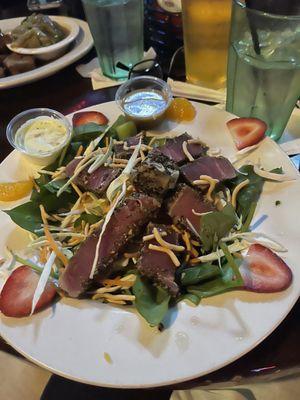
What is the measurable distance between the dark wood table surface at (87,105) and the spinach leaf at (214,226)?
353mm

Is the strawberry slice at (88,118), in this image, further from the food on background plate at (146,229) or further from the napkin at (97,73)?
the napkin at (97,73)

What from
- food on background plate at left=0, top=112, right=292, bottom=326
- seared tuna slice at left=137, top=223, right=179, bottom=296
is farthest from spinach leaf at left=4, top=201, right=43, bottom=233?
seared tuna slice at left=137, top=223, right=179, bottom=296

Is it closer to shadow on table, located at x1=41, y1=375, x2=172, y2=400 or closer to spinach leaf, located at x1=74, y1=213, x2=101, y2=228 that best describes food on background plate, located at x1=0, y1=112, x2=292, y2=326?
spinach leaf, located at x1=74, y1=213, x2=101, y2=228

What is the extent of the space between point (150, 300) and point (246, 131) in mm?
904

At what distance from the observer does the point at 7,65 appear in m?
2.68

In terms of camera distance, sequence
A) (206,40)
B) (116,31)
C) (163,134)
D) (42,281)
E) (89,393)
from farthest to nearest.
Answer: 1. (116,31)
2. (206,40)
3. (163,134)
4. (89,393)
5. (42,281)

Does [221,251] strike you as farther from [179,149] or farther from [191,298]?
[179,149]

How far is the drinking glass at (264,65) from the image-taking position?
1.68 meters

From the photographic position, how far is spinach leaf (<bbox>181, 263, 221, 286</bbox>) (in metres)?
1.39

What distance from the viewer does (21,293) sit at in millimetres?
1383

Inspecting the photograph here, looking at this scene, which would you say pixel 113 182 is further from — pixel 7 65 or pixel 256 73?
pixel 7 65

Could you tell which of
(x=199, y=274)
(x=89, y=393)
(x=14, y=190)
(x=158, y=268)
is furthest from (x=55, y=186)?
(x=89, y=393)

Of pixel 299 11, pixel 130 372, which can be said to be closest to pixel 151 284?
pixel 130 372

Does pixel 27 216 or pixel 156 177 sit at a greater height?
pixel 156 177
